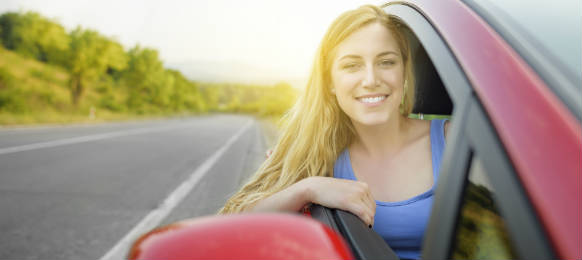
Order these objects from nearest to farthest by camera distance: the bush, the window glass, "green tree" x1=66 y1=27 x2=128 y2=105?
1. the window glass
2. the bush
3. "green tree" x1=66 y1=27 x2=128 y2=105

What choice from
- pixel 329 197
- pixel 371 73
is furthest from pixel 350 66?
pixel 329 197

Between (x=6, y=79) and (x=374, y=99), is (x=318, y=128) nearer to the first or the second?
(x=374, y=99)

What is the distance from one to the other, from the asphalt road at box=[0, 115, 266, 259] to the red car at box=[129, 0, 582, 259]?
3.57 metres

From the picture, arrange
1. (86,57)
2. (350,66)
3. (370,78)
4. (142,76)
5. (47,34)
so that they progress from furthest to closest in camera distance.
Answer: (142,76) < (86,57) < (47,34) < (350,66) < (370,78)

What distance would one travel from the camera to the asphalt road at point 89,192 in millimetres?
4062

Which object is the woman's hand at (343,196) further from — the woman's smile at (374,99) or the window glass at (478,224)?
the window glass at (478,224)

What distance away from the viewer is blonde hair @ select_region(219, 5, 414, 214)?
70.9 inches

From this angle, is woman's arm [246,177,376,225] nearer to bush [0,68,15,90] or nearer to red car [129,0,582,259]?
red car [129,0,582,259]

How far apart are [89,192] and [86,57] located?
1805 inches

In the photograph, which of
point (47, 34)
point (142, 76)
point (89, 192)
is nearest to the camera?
point (89, 192)

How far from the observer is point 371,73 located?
169cm

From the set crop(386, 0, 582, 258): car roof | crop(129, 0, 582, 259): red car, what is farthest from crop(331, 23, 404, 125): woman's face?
crop(386, 0, 582, 258): car roof

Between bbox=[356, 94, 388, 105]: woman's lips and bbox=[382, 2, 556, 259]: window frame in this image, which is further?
bbox=[356, 94, 388, 105]: woman's lips

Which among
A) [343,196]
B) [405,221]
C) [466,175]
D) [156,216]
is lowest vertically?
[156,216]
